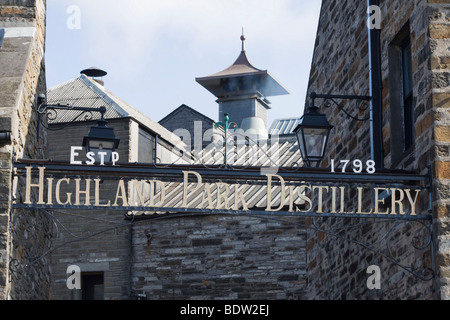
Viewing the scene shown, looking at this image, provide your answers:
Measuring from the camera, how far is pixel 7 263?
10406 mm

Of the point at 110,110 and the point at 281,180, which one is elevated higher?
the point at 110,110

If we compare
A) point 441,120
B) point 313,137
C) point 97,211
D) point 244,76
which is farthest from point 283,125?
point 441,120

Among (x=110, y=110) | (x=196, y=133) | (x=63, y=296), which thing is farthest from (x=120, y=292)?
(x=196, y=133)

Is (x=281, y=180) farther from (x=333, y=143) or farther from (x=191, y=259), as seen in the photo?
(x=191, y=259)

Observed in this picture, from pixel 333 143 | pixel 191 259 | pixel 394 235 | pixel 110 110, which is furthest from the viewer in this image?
pixel 110 110

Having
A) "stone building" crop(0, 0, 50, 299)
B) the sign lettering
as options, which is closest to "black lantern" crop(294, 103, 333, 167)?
the sign lettering

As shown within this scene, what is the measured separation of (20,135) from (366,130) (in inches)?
170

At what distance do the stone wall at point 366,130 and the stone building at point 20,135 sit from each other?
3289mm

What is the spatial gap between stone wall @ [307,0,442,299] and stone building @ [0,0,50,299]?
329 cm

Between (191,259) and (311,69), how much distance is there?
7.08 metres

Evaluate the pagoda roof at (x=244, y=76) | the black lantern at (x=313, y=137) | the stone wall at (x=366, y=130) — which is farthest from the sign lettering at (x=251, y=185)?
the pagoda roof at (x=244, y=76)

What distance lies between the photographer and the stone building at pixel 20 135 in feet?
34.9

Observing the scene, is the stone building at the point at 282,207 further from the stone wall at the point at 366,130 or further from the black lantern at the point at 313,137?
the black lantern at the point at 313,137

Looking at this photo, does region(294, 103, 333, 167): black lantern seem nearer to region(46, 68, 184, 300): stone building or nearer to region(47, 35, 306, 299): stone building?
region(47, 35, 306, 299): stone building
